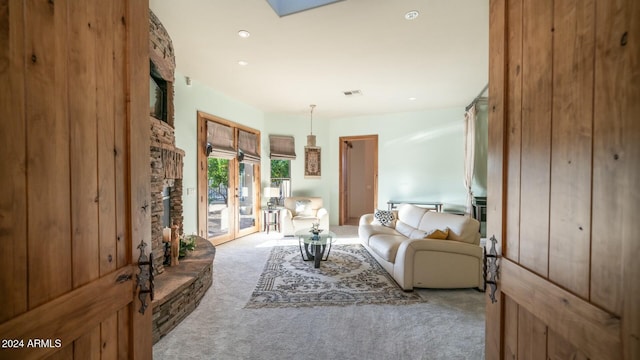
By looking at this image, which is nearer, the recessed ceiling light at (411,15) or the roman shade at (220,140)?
the recessed ceiling light at (411,15)

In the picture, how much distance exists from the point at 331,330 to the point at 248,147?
448 centimetres

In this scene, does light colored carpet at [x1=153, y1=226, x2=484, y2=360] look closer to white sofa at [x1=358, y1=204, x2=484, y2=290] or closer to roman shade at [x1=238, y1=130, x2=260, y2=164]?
white sofa at [x1=358, y1=204, x2=484, y2=290]

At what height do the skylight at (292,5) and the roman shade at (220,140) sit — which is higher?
the skylight at (292,5)

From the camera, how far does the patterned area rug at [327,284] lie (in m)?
2.77

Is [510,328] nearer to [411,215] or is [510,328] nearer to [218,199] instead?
[411,215]

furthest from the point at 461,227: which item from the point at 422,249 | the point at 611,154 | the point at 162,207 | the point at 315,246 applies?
the point at 162,207

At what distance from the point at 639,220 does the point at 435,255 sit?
2589mm

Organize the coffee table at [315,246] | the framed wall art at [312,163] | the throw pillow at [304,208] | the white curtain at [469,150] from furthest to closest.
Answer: the framed wall art at [312,163]
the throw pillow at [304,208]
the white curtain at [469,150]
the coffee table at [315,246]

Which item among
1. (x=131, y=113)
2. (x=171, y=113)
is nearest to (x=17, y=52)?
(x=131, y=113)

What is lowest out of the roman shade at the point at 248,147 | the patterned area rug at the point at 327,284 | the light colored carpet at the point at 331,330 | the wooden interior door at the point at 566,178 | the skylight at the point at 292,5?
the light colored carpet at the point at 331,330

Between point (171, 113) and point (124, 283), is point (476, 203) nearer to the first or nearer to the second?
point (171, 113)

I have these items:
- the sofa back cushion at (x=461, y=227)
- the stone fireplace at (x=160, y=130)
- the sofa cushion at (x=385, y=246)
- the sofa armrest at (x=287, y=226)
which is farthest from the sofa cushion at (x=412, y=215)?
the stone fireplace at (x=160, y=130)

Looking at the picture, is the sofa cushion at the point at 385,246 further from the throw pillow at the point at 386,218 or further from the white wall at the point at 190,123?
the white wall at the point at 190,123

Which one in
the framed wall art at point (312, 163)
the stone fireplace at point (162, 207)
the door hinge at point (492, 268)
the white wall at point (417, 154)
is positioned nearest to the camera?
the door hinge at point (492, 268)
